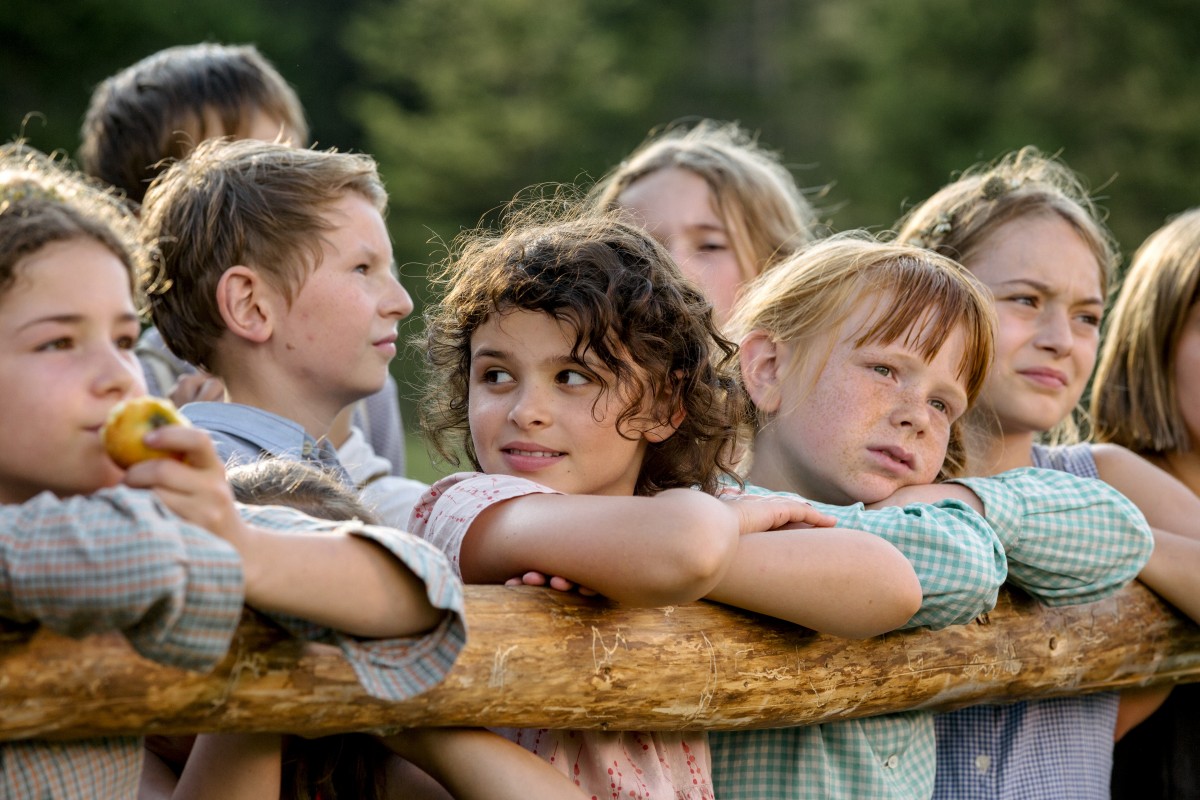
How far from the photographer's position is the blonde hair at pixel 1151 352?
4.02 metres

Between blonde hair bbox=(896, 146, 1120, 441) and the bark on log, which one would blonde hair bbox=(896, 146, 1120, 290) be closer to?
blonde hair bbox=(896, 146, 1120, 441)

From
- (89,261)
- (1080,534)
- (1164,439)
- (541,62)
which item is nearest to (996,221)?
(1164,439)

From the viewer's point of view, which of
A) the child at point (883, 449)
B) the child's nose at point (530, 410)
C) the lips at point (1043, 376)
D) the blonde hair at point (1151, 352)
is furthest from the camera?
the blonde hair at point (1151, 352)

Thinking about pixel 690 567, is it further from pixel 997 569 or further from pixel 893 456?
pixel 893 456

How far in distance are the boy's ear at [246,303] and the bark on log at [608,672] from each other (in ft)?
3.77

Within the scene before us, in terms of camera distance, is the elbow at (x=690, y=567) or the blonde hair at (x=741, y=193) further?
the blonde hair at (x=741, y=193)

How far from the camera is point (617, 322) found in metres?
2.54

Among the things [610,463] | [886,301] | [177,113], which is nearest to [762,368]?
[886,301]

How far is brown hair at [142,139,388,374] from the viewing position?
10.1 feet

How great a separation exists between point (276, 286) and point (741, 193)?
1.96 m

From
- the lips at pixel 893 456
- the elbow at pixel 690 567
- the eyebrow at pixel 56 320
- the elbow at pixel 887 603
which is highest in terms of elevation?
the lips at pixel 893 456

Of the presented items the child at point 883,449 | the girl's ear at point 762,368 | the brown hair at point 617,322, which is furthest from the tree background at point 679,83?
the brown hair at point 617,322

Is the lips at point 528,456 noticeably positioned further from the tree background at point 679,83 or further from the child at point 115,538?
the tree background at point 679,83

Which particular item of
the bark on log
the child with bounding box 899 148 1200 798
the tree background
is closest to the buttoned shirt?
the child with bounding box 899 148 1200 798
